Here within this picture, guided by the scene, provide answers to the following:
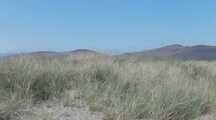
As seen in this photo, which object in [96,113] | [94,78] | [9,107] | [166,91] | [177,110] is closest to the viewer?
[9,107]

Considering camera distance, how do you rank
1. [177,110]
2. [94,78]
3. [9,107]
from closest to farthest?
[9,107], [177,110], [94,78]

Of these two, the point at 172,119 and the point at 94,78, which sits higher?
the point at 94,78

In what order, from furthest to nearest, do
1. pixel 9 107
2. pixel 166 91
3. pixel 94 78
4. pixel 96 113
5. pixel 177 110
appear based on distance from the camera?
pixel 94 78, pixel 166 91, pixel 177 110, pixel 96 113, pixel 9 107

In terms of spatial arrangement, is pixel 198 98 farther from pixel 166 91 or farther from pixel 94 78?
pixel 94 78

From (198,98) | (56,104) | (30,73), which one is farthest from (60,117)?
(198,98)

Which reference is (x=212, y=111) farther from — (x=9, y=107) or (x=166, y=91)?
(x=9, y=107)

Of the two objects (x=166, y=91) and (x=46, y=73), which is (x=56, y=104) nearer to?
→ (x=46, y=73)

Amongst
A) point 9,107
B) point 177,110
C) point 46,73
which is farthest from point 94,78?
point 9,107

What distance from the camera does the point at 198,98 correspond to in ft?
23.1

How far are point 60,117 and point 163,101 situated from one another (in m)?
1.81

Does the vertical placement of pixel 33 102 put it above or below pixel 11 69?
below

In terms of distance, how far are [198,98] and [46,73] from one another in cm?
285

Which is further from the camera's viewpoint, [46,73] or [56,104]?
[46,73]

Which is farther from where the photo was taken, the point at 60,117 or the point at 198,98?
the point at 198,98
